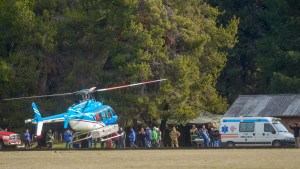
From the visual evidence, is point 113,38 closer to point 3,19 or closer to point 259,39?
point 3,19

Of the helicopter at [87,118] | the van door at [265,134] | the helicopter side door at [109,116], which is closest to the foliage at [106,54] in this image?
the helicopter side door at [109,116]

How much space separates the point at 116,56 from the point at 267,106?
1229 centimetres

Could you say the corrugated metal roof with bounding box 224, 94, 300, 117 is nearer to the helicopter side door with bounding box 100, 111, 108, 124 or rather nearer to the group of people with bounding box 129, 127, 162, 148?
the group of people with bounding box 129, 127, 162, 148

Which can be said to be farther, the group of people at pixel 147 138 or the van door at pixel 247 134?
the group of people at pixel 147 138

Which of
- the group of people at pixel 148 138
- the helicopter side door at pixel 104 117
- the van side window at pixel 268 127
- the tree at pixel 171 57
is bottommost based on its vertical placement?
the group of people at pixel 148 138

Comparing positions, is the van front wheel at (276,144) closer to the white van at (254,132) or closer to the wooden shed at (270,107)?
the white van at (254,132)

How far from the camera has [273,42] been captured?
259ft

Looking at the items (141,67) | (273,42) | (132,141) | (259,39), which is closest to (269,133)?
(132,141)

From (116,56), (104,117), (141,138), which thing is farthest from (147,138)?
(116,56)

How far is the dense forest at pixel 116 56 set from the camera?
68438mm

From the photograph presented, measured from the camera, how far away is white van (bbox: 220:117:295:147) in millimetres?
55062

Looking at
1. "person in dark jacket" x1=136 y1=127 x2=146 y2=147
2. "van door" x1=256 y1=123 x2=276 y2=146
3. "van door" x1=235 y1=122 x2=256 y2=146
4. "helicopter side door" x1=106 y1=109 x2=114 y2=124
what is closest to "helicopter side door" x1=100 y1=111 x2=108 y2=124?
"helicopter side door" x1=106 y1=109 x2=114 y2=124

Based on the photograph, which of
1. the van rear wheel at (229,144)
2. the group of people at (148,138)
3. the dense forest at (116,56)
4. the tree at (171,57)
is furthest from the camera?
the dense forest at (116,56)

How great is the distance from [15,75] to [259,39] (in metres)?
25.7
